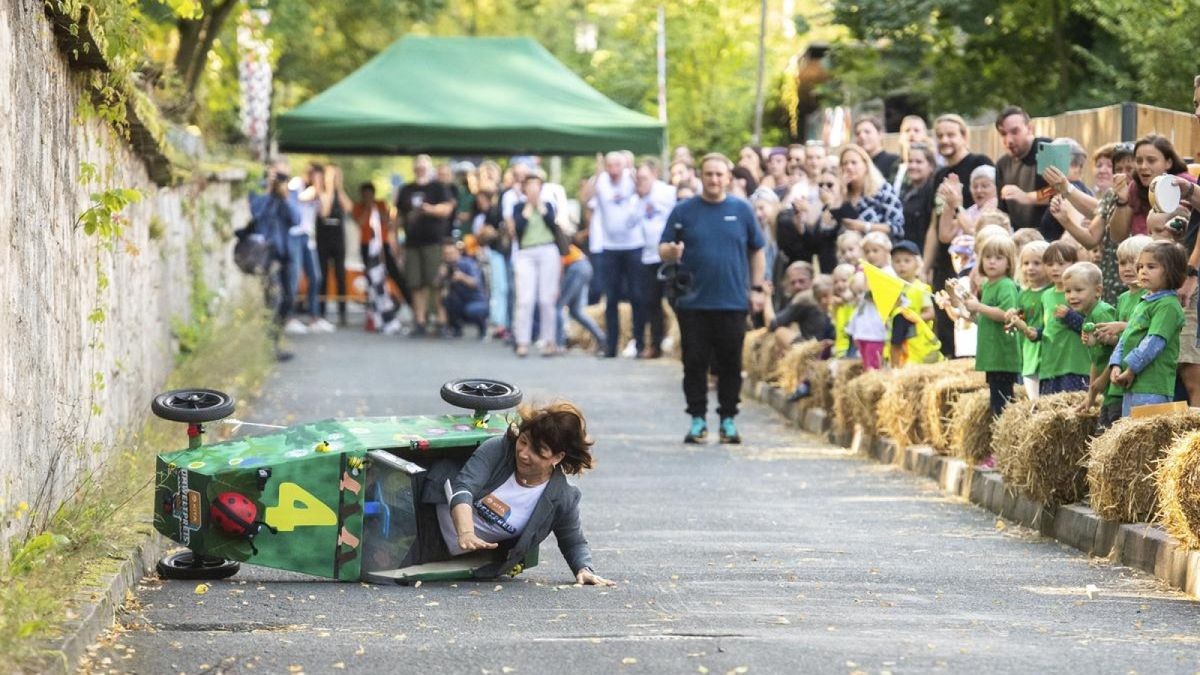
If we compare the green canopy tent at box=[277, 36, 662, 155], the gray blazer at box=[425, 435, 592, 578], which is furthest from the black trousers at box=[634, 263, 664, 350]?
the gray blazer at box=[425, 435, 592, 578]

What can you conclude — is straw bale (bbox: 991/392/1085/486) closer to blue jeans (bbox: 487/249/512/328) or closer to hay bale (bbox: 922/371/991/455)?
hay bale (bbox: 922/371/991/455)

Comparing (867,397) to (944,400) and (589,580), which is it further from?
(589,580)

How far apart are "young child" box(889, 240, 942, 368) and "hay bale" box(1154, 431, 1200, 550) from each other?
6.09m

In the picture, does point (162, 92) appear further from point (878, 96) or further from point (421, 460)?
point (878, 96)

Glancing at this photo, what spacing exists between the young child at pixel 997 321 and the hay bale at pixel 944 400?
0.90 meters

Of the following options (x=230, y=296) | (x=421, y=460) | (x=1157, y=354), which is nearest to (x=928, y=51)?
(x=230, y=296)

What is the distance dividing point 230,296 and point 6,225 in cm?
1596

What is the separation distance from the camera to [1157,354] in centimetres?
1066

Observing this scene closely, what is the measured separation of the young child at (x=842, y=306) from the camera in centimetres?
1715

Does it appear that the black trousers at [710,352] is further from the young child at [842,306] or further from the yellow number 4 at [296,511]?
the yellow number 4 at [296,511]

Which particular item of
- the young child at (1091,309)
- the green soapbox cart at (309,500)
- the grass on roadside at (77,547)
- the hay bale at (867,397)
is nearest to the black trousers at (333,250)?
the hay bale at (867,397)

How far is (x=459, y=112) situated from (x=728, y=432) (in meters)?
12.5

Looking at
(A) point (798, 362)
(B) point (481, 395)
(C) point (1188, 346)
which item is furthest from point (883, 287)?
(B) point (481, 395)

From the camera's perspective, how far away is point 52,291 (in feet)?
31.3
